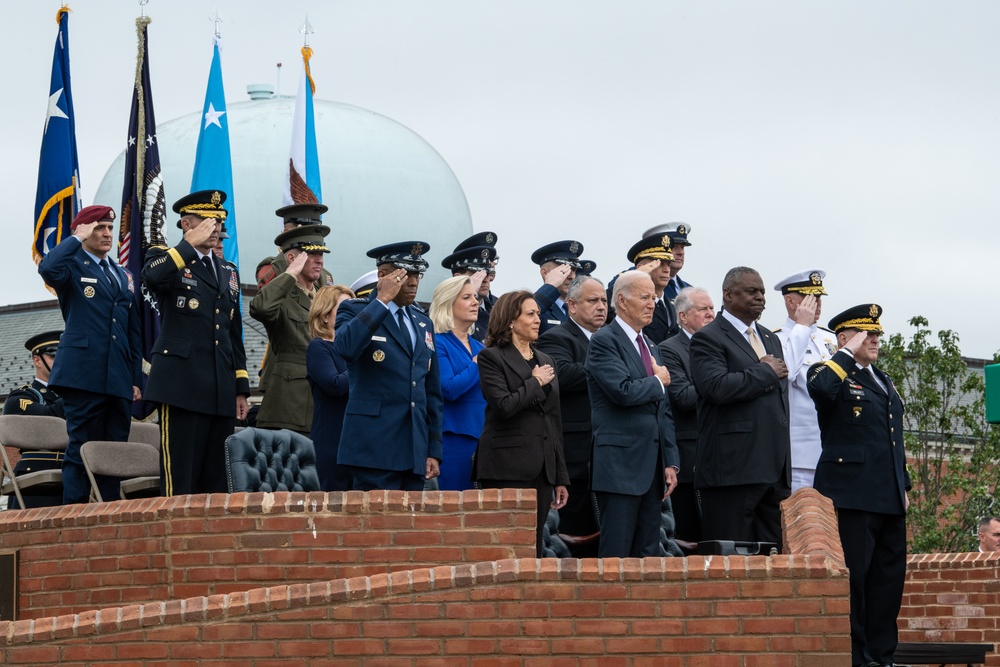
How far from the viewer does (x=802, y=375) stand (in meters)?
10.0

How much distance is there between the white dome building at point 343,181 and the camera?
1043 inches

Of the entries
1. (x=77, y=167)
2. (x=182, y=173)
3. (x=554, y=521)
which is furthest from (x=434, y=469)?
(x=182, y=173)

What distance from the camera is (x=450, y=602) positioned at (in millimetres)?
7520

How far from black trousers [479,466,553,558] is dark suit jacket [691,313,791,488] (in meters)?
0.91

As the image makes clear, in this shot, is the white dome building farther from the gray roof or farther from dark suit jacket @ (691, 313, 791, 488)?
dark suit jacket @ (691, 313, 791, 488)

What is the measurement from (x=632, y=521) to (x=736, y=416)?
2.87 feet

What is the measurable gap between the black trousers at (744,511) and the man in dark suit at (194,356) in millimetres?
2808

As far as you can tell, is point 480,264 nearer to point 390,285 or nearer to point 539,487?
point 390,285

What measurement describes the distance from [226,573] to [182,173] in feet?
59.7

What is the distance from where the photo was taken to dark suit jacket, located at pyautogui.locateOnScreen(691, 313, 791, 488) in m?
9.05

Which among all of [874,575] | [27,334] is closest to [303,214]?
[874,575]

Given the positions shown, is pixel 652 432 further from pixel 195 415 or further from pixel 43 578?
pixel 43 578

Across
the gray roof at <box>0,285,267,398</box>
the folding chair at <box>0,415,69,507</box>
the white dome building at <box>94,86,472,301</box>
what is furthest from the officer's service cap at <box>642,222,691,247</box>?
the white dome building at <box>94,86,472,301</box>

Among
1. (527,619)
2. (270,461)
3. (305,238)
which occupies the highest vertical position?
(305,238)
